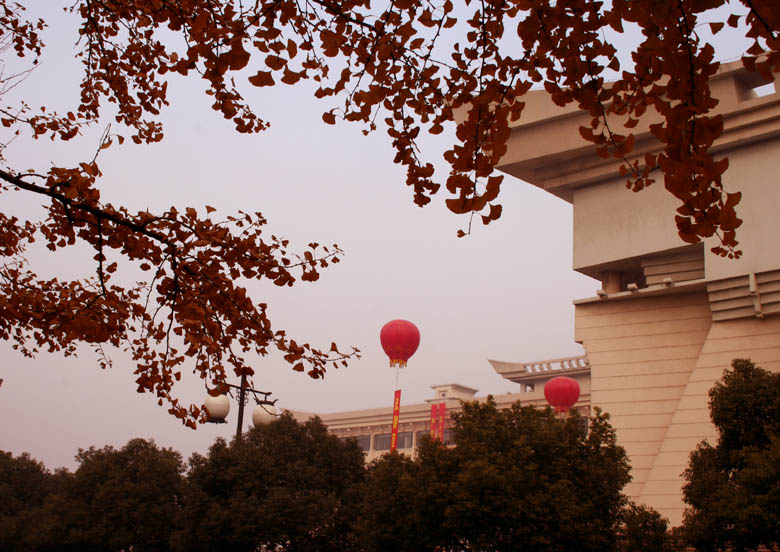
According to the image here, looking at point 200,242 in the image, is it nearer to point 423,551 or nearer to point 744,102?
point 423,551

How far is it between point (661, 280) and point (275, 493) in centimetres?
1559

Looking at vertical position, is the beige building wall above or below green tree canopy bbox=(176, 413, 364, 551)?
above

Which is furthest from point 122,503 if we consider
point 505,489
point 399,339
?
point 505,489

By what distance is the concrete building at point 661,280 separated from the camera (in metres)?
25.2

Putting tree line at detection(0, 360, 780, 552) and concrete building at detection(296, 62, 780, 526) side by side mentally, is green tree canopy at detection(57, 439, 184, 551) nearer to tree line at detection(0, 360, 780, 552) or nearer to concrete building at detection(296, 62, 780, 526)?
tree line at detection(0, 360, 780, 552)

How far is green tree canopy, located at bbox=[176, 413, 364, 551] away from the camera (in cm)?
2547

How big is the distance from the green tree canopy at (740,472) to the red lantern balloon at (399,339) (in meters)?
12.9

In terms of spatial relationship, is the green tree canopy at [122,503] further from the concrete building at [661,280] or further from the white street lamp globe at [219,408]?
the concrete building at [661,280]

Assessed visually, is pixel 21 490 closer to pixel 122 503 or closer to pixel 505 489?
pixel 122 503

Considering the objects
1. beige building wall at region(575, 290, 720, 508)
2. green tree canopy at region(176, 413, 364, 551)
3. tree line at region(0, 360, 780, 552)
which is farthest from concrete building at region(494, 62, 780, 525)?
green tree canopy at region(176, 413, 364, 551)

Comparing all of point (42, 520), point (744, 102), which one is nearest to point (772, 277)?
point (744, 102)

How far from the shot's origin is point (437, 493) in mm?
19422

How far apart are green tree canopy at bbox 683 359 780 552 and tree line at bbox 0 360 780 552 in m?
0.03

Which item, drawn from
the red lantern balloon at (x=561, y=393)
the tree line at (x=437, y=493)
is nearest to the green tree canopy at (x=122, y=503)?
the tree line at (x=437, y=493)
